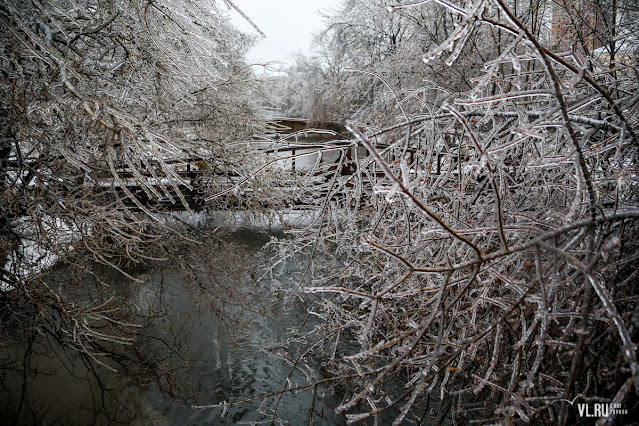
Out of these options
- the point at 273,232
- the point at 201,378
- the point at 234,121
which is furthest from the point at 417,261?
the point at 273,232

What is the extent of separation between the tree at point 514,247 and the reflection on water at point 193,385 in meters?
2.66

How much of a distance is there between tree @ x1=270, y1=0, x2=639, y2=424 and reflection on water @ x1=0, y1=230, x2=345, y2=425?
8.74 feet

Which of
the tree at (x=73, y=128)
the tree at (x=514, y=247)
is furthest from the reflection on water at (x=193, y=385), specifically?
the tree at (x=514, y=247)

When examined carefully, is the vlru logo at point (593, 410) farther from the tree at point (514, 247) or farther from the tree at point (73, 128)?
the tree at point (73, 128)

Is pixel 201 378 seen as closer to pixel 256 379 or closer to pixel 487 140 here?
pixel 256 379

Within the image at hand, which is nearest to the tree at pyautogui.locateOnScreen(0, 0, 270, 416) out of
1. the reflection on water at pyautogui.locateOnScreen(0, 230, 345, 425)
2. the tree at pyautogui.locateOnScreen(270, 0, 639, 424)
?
the reflection on water at pyautogui.locateOnScreen(0, 230, 345, 425)

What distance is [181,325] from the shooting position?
25.5 ft

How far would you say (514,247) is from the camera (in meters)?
1.18

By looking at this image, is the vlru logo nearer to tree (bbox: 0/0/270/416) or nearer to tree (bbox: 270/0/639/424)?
tree (bbox: 270/0/639/424)

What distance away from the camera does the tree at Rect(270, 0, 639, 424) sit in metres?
1.18

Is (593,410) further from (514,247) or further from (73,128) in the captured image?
(73,128)

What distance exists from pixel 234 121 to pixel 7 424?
5868 millimetres

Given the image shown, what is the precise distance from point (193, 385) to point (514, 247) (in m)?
6.57

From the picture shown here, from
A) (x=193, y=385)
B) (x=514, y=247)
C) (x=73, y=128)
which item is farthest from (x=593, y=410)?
(x=193, y=385)
